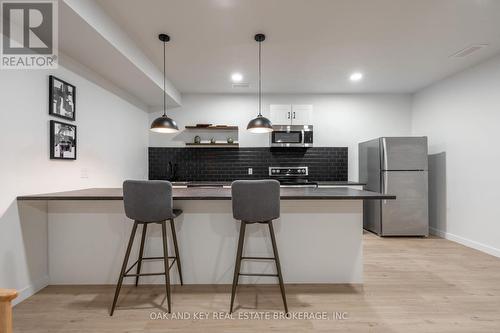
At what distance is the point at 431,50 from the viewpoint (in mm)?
3078

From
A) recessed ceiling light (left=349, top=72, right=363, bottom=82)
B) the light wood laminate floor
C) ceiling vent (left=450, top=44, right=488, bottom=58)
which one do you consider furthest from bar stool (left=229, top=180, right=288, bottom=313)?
ceiling vent (left=450, top=44, right=488, bottom=58)

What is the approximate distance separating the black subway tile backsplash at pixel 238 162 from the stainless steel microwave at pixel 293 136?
29 cm

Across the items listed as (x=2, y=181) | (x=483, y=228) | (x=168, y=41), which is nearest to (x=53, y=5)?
(x=168, y=41)

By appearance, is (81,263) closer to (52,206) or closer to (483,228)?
(52,206)

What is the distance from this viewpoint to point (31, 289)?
2.25 m

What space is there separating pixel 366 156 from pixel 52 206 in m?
4.53

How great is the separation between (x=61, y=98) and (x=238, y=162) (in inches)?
115

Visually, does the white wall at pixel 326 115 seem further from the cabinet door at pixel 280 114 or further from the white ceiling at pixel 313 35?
the white ceiling at pixel 313 35

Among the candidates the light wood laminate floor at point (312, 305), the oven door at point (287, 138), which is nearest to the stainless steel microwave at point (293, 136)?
the oven door at point (287, 138)

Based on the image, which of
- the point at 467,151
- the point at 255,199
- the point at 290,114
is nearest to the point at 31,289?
the point at 255,199

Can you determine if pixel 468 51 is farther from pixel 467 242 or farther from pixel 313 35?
pixel 467 242

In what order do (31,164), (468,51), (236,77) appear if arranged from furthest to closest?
(236,77) < (468,51) < (31,164)

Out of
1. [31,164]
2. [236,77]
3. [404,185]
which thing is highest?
[236,77]

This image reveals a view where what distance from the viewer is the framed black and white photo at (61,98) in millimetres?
2387
